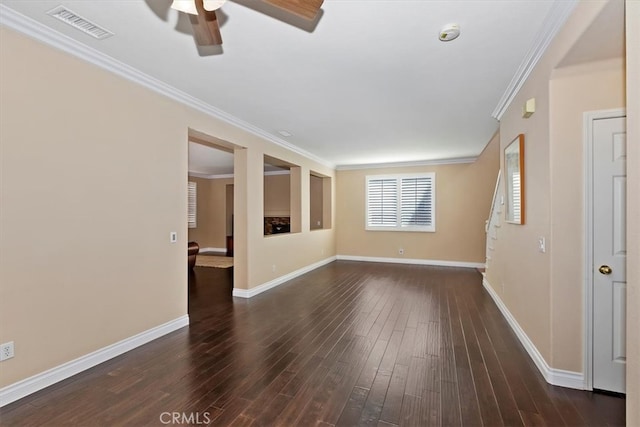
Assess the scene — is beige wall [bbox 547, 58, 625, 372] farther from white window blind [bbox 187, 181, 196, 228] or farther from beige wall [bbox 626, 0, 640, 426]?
white window blind [bbox 187, 181, 196, 228]

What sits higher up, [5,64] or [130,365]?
[5,64]

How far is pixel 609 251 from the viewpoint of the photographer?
2100 millimetres

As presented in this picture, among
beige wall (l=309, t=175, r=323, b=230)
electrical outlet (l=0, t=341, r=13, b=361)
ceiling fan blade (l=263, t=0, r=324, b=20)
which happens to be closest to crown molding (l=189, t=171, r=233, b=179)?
beige wall (l=309, t=175, r=323, b=230)

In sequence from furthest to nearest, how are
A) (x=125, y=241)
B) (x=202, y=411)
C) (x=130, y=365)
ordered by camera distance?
(x=125, y=241) → (x=130, y=365) → (x=202, y=411)

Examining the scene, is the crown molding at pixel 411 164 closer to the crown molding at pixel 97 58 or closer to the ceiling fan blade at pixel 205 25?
the crown molding at pixel 97 58

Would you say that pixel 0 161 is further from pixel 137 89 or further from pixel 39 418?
pixel 39 418

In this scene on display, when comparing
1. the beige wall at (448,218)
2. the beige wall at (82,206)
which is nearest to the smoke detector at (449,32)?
the beige wall at (82,206)

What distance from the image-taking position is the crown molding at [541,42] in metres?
1.90

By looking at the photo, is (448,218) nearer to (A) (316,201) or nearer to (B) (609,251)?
(A) (316,201)

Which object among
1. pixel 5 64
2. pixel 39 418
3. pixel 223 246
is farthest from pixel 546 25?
pixel 223 246

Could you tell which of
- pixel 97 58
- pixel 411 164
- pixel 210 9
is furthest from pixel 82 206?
pixel 411 164

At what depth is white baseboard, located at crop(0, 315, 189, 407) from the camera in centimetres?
204

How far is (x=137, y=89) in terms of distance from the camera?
2.92 m

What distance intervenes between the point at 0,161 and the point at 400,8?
286cm
